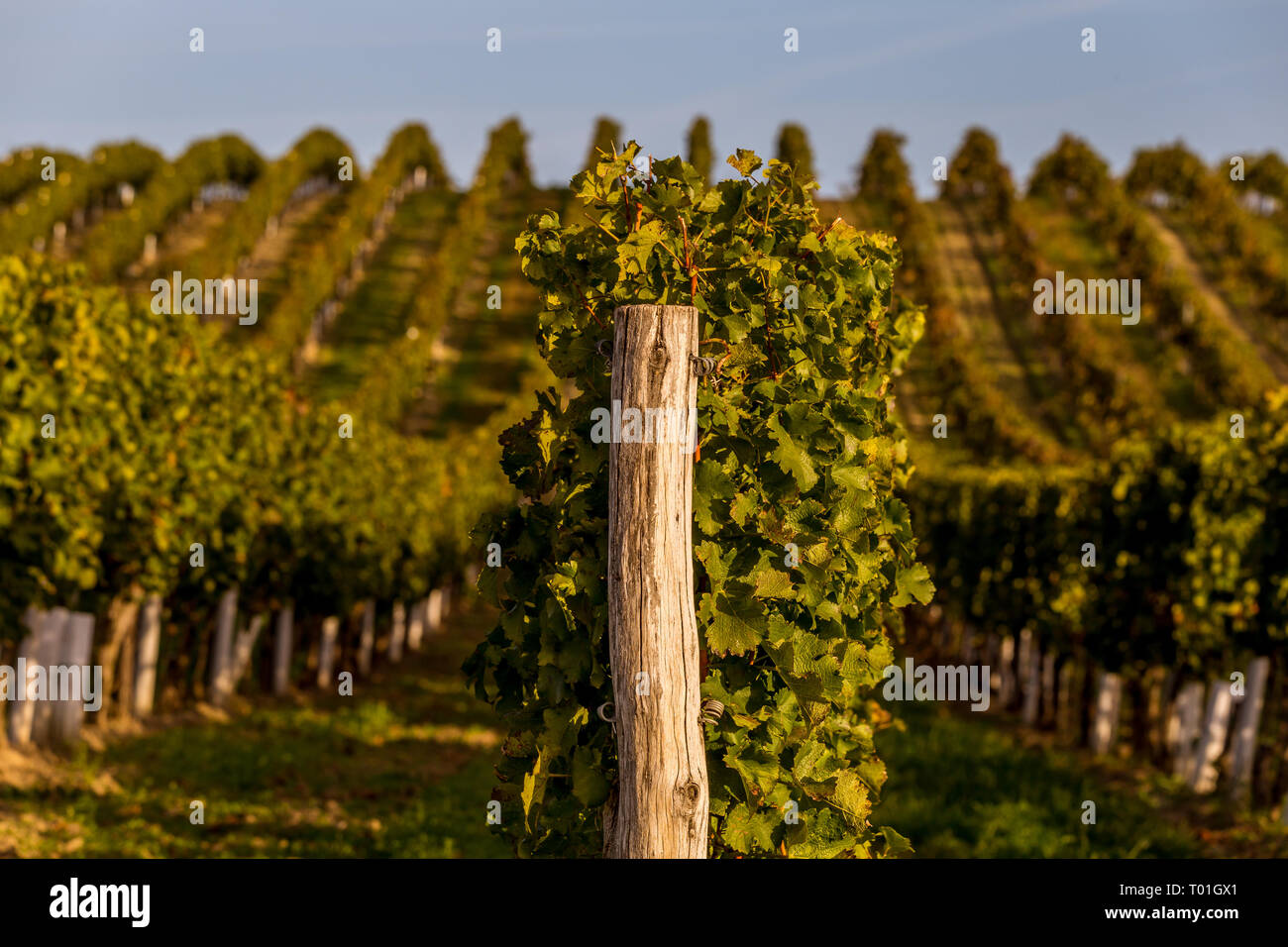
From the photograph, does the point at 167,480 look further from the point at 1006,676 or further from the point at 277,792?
the point at 1006,676

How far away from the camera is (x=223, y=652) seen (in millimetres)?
18453

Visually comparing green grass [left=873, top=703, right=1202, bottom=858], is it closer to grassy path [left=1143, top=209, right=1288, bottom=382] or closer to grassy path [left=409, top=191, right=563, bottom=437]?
grassy path [left=409, top=191, right=563, bottom=437]

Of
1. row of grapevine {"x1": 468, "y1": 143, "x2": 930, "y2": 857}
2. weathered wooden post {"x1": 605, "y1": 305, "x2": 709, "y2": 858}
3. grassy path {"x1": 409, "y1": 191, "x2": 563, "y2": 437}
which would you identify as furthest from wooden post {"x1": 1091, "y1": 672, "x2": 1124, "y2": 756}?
grassy path {"x1": 409, "y1": 191, "x2": 563, "y2": 437}

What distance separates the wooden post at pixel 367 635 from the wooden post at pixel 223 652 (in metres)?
6.04

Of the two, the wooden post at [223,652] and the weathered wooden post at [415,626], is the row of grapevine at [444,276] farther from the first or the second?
the wooden post at [223,652]

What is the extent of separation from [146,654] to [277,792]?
3.85 m

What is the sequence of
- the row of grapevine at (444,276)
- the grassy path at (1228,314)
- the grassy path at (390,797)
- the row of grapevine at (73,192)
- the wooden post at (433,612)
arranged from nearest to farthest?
the grassy path at (390,797)
the wooden post at (433,612)
the row of grapevine at (444,276)
the grassy path at (1228,314)
the row of grapevine at (73,192)

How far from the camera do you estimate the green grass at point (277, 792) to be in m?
10.9

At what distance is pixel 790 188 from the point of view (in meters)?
5.63

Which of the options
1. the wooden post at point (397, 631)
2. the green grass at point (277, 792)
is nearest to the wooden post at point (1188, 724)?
the green grass at point (277, 792)

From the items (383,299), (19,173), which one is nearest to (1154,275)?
(383,299)
